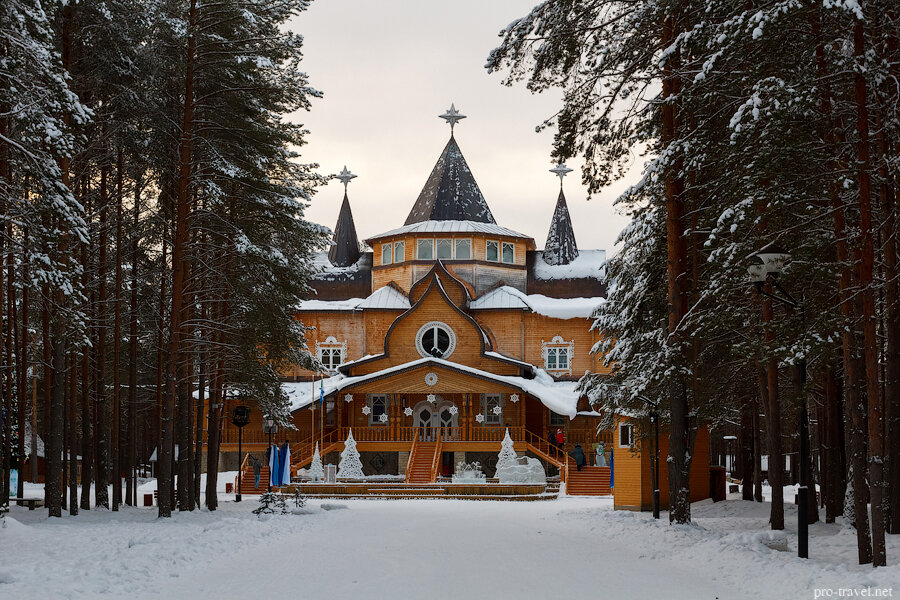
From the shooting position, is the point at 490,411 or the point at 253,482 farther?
the point at 490,411

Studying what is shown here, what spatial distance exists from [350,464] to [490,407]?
10221mm

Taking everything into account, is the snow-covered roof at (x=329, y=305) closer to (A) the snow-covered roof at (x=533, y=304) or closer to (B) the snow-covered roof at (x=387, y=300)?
(B) the snow-covered roof at (x=387, y=300)

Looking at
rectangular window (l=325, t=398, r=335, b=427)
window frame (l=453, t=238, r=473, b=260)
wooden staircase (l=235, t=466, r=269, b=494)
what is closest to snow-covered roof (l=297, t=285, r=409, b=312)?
window frame (l=453, t=238, r=473, b=260)

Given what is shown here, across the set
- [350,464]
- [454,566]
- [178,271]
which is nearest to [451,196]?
[350,464]

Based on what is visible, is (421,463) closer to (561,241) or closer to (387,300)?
(387,300)

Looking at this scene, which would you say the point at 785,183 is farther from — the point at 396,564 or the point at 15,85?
the point at 15,85

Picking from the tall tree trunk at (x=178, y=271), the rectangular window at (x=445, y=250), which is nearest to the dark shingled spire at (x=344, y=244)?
the rectangular window at (x=445, y=250)

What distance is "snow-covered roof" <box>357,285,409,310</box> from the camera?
A: 159 ft

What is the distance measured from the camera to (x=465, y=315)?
45688mm

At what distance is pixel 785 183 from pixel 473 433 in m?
31.0

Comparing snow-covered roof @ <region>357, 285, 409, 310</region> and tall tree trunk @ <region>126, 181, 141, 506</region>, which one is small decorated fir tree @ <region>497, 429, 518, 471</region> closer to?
snow-covered roof @ <region>357, 285, 409, 310</region>

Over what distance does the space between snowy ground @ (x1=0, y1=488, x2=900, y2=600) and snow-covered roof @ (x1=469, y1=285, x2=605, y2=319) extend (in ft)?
87.3

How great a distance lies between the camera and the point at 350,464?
3644 cm

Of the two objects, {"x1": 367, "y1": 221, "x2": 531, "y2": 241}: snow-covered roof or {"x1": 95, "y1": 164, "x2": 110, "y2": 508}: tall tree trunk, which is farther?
{"x1": 367, "y1": 221, "x2": 531, "y2": 241}: snow-covered roof
